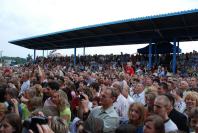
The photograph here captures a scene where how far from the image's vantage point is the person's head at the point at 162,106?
20.0ft

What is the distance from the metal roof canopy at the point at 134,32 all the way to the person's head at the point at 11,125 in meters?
18.2

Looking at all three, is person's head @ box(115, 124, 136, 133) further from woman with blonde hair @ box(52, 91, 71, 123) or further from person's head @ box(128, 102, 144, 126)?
woman with blonde hair @ box(52, 91, 71, 123)

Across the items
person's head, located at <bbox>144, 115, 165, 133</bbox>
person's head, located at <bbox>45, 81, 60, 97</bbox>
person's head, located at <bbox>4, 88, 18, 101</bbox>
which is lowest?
person's head, located at <bbox>144, 115, 165, 133</bbox>

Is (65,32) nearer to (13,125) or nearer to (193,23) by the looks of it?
(193,23)

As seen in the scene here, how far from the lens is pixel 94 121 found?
19.8ft

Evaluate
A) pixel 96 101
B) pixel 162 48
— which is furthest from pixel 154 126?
pixel 162 48

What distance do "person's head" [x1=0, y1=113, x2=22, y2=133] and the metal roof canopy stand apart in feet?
59.7

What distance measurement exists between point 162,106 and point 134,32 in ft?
75.6

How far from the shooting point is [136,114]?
240 inches

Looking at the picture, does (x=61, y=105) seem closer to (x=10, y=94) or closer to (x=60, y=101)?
(x=60, y=101)

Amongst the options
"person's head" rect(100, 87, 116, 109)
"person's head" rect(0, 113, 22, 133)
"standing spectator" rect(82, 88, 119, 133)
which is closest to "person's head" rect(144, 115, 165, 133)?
"standing spectator" rect(82, 88, 119, 133)

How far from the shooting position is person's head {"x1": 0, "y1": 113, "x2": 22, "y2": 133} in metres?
4.96

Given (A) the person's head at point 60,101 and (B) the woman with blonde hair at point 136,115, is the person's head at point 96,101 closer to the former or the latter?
(A) the person's head at point 60,101

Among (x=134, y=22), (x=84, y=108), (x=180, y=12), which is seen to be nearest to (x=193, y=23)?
(x=180, y=12)
